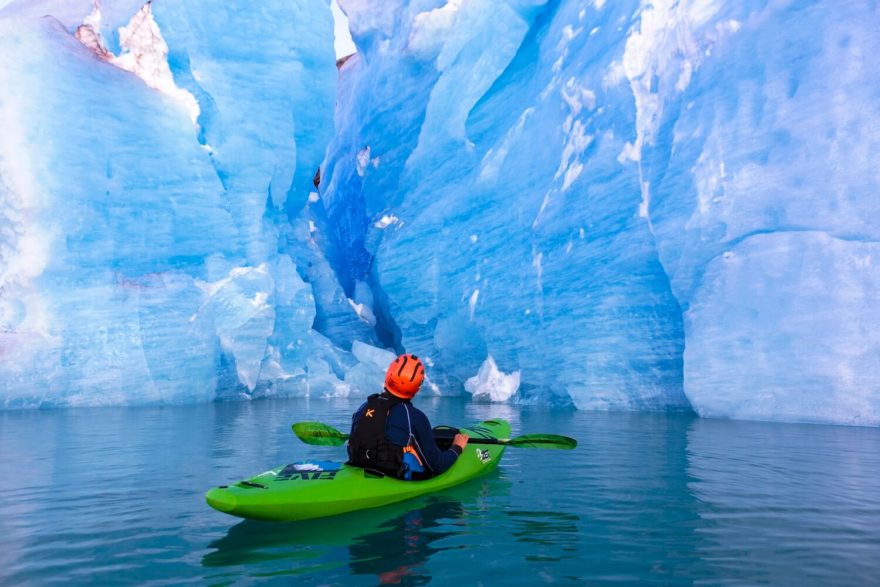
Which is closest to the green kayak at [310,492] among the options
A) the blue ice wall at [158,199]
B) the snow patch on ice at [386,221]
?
the blue ice wall at [158,199]

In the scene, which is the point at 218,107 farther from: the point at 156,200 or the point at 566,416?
the point at 566,416

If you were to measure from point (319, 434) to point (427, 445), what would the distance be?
1.78m

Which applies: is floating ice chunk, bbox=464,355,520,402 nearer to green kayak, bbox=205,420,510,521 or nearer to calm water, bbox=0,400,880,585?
calm water, bbox=0,400,880,585

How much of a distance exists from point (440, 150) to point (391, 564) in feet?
46.5

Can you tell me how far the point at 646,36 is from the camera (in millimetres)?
11781

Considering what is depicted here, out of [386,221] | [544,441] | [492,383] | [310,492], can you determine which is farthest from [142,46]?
[310,492]

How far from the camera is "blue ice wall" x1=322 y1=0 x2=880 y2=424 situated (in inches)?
352

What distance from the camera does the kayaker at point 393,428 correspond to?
4262 millimetres

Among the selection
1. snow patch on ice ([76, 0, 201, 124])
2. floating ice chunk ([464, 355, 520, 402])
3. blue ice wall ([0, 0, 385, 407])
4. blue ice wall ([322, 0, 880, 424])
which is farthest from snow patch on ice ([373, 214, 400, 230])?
snow patch on ice ([76, 0, 201, 124])

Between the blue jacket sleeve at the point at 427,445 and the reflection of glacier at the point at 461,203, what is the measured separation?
6174 millimetres

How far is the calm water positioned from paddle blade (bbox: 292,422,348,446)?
258mm

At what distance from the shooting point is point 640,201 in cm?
1150

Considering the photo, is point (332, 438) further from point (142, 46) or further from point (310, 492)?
point (142, 46)

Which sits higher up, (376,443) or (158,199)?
(158,199)
